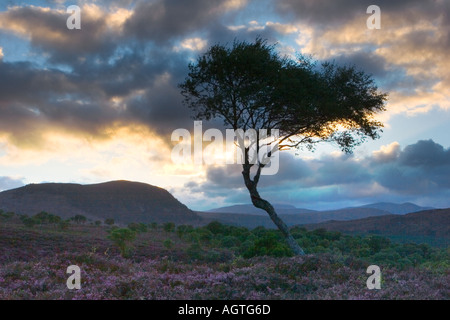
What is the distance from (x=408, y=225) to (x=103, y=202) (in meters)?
88.3

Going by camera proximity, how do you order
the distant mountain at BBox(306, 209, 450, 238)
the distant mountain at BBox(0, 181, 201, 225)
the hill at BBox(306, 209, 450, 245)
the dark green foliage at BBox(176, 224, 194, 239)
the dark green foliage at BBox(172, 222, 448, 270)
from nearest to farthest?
the dark green foliage at BBox(172, 222, 448, 270) → the dark green foliage at BBox(176, 224, 194, 239) → the hill at BBox(306, 209, 450, 245) → the distant mountain at BBox(306, 209, 450, 238) → the distant mountain at BBox(0, 181, 201, 225)

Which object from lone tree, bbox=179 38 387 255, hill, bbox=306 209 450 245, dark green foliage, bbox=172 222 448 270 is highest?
lone tree, bbox=179 38 387 255

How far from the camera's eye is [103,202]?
125000 millimetres

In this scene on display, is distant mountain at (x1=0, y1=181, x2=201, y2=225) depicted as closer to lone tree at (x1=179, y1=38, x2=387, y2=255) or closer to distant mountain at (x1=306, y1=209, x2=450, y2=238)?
distant mountain at (x1=306, y1=209, x2=450, y2=238)

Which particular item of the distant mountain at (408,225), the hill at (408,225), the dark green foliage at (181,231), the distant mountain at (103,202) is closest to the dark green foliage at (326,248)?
the dark green foliage at (181,231)

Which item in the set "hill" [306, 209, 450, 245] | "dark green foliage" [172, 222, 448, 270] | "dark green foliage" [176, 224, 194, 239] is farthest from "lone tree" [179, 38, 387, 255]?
"hill" [306, 209, 450, 245]

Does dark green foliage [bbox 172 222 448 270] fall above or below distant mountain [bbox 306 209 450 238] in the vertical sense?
above

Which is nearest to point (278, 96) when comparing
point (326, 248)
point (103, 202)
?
point (326, 248)

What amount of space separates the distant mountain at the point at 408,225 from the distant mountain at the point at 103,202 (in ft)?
175

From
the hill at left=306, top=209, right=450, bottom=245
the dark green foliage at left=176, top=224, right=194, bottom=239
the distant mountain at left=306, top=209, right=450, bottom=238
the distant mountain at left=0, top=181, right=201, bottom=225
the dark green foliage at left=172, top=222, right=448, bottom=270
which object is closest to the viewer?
the dark green foliage at left=172, top=222, right=448, bottom=270

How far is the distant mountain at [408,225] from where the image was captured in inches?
2828

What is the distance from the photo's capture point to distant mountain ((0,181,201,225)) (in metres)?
114

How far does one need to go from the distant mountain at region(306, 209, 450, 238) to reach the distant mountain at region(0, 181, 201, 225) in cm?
5341

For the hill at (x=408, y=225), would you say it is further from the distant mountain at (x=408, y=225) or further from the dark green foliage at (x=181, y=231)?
the dark green foliage at (x=181, y=231)
